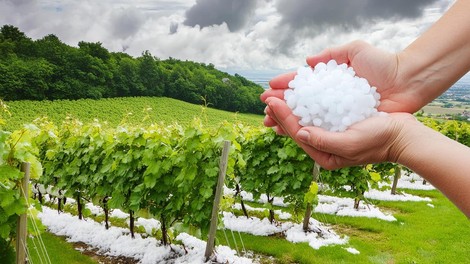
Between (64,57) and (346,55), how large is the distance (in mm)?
71462

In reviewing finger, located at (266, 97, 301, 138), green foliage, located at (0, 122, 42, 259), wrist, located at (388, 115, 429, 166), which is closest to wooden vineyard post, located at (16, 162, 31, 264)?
green foliage, located at (0, 122, 42, 259)

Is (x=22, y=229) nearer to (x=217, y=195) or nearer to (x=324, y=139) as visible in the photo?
(x=217, y=195)

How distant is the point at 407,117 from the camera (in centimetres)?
213

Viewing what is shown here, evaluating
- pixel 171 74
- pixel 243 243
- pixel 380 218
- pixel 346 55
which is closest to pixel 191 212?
pixel 243 243

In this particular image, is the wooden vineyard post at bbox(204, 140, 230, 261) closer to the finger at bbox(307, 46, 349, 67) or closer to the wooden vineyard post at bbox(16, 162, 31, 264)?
the wooden vineyard post at bbox(16, 162, 31, 264)

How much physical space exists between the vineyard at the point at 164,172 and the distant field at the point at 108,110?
38.8m

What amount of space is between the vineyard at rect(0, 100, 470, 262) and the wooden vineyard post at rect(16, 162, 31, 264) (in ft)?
0.19

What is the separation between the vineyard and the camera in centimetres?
401

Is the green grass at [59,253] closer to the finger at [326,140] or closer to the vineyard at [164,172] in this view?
the vineyard at [164,172]

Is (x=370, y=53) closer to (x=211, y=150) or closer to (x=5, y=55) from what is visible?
(x=211, y=150)

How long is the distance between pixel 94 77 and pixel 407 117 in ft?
228

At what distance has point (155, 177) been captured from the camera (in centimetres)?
554

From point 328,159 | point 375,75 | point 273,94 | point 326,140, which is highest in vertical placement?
point 375,75

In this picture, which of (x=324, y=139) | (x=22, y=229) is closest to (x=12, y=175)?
(x=22, y=229)
